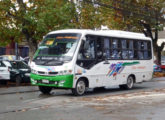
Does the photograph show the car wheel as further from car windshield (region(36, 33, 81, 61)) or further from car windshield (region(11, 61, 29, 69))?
car windshield (region(36, 33, 81, 61))

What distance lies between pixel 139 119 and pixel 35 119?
8.41 ft

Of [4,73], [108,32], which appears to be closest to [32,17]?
[4,73]

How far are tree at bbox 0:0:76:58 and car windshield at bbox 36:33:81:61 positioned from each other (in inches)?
258

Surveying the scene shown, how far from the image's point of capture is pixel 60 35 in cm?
1677

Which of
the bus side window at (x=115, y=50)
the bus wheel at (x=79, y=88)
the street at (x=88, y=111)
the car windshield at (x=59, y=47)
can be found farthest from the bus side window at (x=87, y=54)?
the street at (x=88, y=111)

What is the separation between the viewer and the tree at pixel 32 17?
2359 centimetres

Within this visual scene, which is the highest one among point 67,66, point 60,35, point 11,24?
point 11,24

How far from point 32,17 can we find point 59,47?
803 cm

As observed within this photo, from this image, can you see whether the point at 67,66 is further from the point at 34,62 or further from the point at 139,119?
the point at 139,119

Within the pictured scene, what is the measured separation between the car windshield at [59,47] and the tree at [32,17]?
656 cm

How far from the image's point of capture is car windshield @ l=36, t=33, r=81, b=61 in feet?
52.0

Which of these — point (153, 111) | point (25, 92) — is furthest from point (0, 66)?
point (153, 111)

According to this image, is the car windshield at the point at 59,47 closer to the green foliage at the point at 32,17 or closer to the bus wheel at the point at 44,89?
the bus wheel at the point at 44,89

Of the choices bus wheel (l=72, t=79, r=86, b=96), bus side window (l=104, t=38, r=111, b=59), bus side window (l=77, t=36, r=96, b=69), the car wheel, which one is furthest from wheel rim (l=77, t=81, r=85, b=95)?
the car wheel
